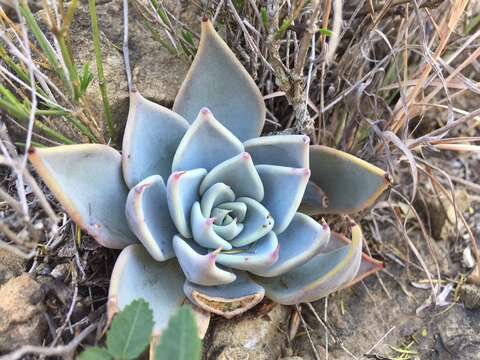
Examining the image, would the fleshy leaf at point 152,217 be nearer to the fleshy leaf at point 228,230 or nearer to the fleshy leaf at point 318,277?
the fleshy leaf at point 228,230

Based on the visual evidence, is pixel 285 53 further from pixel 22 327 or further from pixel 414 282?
pixel 22 327

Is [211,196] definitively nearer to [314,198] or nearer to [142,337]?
[314,198]

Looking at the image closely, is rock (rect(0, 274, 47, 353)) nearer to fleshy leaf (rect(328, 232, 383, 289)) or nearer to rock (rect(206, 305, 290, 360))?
rock (rect(206, 305, 290, 360))

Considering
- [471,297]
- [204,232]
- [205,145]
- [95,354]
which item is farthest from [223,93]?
[471,297]

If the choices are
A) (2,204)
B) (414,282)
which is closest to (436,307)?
(414,282)

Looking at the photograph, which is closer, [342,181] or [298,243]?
[298,243]

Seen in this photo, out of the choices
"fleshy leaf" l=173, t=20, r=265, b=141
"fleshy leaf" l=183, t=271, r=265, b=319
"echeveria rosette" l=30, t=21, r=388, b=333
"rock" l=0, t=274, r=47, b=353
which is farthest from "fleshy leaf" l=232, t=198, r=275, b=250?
"rock" l=0, t=274, r=47, b=353
